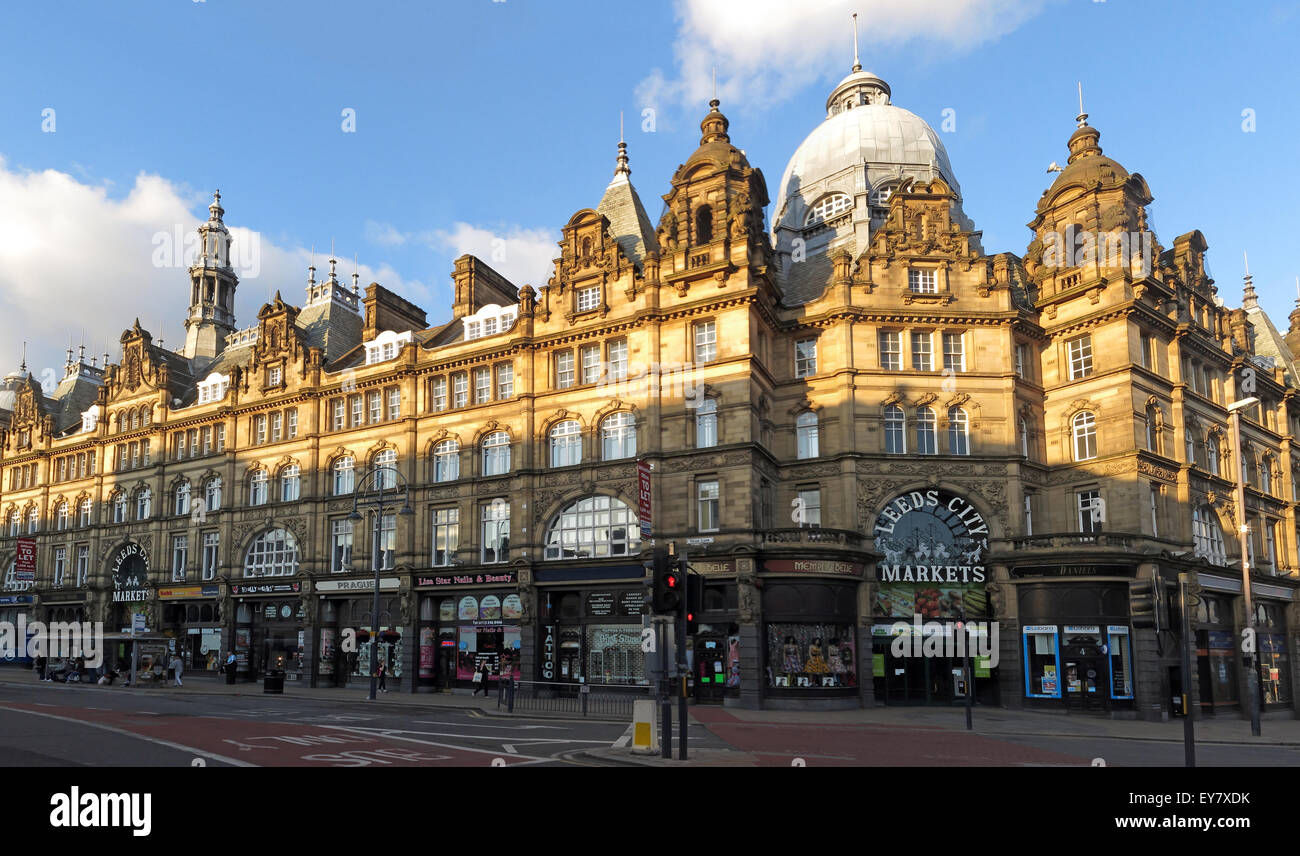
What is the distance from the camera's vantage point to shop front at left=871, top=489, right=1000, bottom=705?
120 ft

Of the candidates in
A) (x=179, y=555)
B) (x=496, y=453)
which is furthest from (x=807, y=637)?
(x=179, y=555)

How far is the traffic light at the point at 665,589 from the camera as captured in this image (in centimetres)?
1709

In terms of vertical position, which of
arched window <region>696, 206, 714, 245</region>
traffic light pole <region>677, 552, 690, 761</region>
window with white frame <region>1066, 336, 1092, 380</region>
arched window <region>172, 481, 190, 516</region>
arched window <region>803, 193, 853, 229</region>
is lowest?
traffic light pole <region>677, 552, 690, 761</region>

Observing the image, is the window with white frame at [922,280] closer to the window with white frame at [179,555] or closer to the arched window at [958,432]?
the arched window at [958,432]

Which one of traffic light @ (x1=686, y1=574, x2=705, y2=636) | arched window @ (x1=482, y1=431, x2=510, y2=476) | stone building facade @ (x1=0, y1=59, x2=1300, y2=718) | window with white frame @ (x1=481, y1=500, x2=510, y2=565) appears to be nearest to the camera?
traffic light @ (x1=686, y1=574, x2=705, y2=636)

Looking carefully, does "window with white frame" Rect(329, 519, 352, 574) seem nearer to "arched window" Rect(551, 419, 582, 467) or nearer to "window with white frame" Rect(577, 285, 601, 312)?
"arched window" Rect(551, 419, 582, 467)

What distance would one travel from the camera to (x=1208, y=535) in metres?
41.7

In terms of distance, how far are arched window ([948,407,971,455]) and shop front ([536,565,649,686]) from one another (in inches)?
544

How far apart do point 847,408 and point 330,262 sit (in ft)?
125

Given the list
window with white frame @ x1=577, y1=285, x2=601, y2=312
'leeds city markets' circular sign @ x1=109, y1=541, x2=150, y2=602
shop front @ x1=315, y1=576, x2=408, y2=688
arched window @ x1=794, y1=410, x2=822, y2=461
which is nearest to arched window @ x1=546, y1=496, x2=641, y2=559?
arched window @ x1=794, y1=410, x2=822, y2=461

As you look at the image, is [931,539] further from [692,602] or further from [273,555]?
[273,555]

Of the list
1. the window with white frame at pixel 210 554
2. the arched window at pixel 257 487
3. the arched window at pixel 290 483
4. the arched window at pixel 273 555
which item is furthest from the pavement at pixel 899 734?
the arched window at pixel 257 487

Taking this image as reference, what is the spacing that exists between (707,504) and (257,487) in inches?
1132
